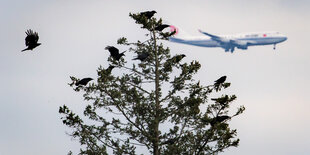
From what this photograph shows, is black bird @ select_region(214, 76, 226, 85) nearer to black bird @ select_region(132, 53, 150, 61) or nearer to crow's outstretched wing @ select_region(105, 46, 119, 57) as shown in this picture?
black bird @ select_region(132, 53, 150, 61)

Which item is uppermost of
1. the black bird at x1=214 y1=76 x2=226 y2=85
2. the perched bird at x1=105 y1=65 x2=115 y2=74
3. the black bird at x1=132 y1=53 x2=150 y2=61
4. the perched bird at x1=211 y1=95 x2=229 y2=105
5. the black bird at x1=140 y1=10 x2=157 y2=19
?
the black bird at x1=140 y1=10 x2=157 y2=19

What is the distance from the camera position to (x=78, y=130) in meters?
49.9

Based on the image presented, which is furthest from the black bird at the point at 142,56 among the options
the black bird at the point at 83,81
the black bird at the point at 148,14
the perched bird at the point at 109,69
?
the black bird at the point at 83,81

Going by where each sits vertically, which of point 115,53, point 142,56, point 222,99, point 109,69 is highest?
point 115,53

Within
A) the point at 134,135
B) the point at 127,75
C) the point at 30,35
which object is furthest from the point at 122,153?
the point at 30,35

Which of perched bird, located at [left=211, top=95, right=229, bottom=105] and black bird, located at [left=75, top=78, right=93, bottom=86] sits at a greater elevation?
black bird, located at [left=75, top=78, right=93, bottom=86]

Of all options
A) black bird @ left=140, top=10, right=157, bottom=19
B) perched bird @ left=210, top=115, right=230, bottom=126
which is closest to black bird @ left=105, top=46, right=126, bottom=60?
black bird @ left=140, top=10, right=157, bottom=19

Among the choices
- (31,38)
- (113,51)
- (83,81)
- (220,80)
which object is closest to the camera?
(31,38)

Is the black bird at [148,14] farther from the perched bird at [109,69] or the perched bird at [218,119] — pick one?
the perched bird at [218,119]

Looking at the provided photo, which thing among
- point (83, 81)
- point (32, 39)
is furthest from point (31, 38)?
point (83, 81)

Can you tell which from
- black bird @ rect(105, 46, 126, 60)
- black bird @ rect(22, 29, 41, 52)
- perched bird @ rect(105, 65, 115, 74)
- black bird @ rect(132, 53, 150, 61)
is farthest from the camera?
black bird @ rect(132, 53, 150, 61)

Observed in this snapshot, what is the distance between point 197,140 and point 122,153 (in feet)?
12.7

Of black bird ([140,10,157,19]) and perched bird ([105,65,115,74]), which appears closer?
perched bird ([105,65,115,74])

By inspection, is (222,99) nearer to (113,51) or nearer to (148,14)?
(113,51)
